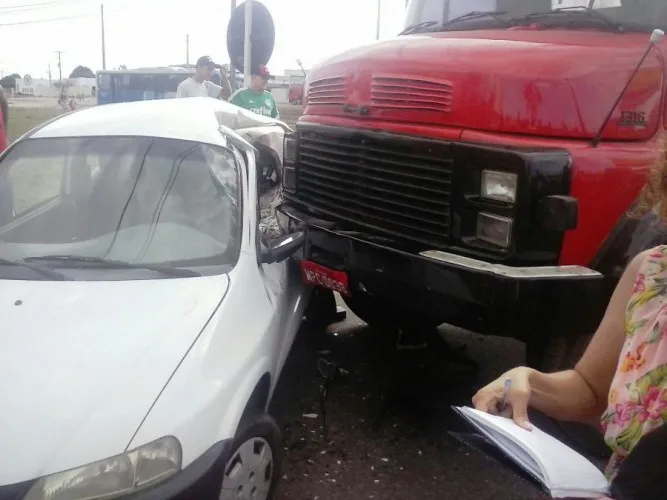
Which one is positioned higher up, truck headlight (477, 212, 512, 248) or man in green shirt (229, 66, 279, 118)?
man in green shirt (229, 66, 279, 118)

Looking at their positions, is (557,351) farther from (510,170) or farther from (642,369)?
(642,369)

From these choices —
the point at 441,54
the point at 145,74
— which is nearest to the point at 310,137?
the point at 441,54

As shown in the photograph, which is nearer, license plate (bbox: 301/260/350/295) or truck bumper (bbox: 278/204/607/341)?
truck bumper (bbox: 278/204/607/341)

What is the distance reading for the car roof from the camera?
3.72 m

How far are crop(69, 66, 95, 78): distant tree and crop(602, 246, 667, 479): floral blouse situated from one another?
77383 mm

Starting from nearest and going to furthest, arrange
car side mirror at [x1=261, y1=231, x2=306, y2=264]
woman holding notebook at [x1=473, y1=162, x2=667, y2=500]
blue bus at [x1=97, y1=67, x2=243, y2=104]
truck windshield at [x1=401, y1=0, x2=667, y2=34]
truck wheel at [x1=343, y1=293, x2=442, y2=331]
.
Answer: woman holding notebook at [x1=473, y1=162, x2=667, y2=500] < car side mirror at [x1=261, y1=231, x2=306, y2=264] < truck windshield at [x1=401, y1=0, x2=667, y2=34] < truck wheel at [x1=343, y1=293, x2=442, y2=331] < blue bus at [x1=97, y1=67, x2=243, y2=104]

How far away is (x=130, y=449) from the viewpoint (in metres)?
2.16

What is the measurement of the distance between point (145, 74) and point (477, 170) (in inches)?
1067

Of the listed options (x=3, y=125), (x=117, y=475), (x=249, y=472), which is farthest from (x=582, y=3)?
(x=3, y=125)

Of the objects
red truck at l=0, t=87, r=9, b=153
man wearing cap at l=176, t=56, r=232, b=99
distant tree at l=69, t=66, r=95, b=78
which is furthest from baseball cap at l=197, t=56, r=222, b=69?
distant tree at l=69, t=66, r=95, b=78

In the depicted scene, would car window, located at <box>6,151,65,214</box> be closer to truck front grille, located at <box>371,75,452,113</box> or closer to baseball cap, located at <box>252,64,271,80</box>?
truck front grille, located at <box>371,75,452,113</box>

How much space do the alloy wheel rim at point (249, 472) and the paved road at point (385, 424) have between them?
1.28ft

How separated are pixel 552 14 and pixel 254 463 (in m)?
2.76

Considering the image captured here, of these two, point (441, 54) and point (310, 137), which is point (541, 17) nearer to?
point (441, 54)
